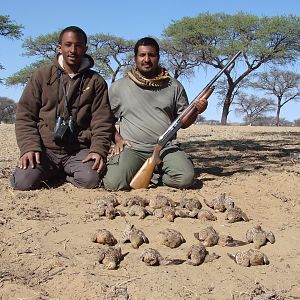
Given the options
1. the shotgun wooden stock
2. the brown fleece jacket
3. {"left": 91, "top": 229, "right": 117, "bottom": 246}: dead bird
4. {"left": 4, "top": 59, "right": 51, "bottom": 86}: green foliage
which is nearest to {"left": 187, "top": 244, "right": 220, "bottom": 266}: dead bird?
{"left": 91, "top": 229, "right": 117, "bottom": 246}: dead bird

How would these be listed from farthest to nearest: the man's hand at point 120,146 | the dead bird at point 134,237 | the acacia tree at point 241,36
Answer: the acacia tree at point 241,36 < the man's hand at point 120,146 < the dead bird at point 134,237

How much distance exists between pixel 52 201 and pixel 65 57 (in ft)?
4.71

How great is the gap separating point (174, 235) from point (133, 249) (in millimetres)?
301

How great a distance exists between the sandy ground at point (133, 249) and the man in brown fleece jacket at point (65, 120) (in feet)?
0.68

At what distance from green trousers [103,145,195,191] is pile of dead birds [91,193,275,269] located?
46cm

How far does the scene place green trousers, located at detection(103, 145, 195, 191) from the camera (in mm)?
4820

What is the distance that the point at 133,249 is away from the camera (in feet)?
10.6

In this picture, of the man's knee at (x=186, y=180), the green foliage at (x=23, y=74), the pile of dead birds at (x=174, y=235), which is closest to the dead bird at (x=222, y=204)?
the pile of dead birds at (x=174, y=235)

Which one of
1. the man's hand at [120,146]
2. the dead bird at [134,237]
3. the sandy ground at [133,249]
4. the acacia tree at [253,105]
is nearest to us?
the sandy ground at [133,249]

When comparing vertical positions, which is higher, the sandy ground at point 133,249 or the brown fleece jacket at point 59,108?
the brown fleece jacket at point 59,108

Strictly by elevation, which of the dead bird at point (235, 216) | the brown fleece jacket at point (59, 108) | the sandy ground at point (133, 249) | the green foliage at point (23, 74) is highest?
the green foliage at point (23, 74)

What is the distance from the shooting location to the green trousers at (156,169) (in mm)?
4820

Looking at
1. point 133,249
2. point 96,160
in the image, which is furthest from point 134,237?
point 96,160

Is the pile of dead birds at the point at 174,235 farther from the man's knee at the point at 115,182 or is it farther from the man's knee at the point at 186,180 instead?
the man's knee at the point at 186,180
